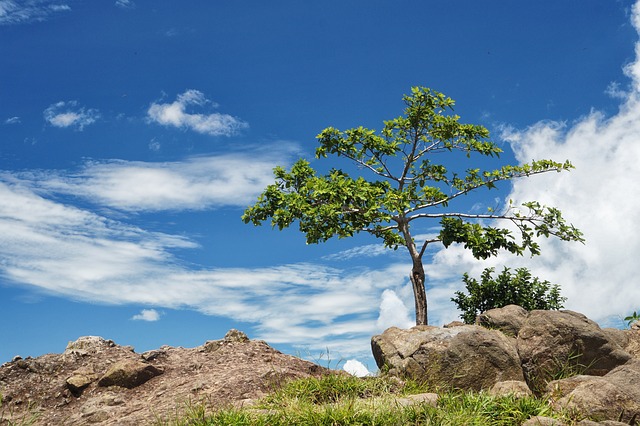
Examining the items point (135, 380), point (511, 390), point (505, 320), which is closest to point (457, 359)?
point (511, 390)

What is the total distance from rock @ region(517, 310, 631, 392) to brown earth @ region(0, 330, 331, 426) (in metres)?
4.37

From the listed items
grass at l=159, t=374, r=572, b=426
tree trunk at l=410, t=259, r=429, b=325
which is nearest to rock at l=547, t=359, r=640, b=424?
grass at l=159, t=374, r=572, b=426

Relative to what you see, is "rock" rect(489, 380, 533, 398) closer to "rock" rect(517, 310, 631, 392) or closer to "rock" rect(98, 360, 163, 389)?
"rock" rect(517, 310, 631, 392)

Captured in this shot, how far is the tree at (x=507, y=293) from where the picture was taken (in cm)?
1962

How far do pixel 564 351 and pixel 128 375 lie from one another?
904 cm

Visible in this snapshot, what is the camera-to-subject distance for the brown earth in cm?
1070

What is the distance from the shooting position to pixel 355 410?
8.70 metres

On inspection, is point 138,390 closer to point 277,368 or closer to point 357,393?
point 277,368

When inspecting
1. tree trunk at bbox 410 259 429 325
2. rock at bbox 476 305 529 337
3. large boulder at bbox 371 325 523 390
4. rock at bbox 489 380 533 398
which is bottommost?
rock at bbox 489 380 533 398

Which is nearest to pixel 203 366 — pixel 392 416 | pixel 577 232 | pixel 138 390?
pixel 138 390

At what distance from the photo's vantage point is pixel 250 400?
1012cm

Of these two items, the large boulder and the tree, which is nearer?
the large boulder

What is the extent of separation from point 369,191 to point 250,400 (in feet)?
29.0

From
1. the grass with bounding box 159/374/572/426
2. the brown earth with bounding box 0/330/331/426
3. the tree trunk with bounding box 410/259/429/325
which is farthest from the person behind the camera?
the tree trunk with bounding box 410/259/429/325
